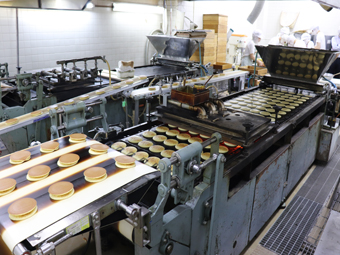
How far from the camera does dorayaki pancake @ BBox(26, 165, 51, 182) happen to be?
151 centimetres

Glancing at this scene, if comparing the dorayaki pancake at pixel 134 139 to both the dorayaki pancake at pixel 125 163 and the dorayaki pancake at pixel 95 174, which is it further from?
the dorayaki pancake at pixel 95 174

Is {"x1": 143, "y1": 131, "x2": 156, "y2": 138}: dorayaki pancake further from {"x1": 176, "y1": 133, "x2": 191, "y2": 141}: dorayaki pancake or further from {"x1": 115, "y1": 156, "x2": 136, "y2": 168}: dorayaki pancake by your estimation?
{"x1": 115, "y1": 156, "x2": 136, "y2": 168}: dorayaki pancake

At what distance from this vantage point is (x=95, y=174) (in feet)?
4.99

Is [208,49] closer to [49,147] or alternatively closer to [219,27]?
[219,27]

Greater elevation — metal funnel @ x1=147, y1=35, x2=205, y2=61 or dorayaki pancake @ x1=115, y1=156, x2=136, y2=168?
metal funnel @ x1=147, y1=35, x2=205, y2=61

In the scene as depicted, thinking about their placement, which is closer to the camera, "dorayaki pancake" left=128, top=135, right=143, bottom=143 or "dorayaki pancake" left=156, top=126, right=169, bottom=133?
"dorayaki pancake" left=128, top=135, right=143, bottom=143

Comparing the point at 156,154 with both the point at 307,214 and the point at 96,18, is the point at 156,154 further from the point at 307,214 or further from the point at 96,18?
the point at 96,18

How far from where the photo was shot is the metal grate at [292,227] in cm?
253

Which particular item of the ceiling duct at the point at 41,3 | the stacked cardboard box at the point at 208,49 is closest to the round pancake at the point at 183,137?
the ceiling duct at the point at 41,3

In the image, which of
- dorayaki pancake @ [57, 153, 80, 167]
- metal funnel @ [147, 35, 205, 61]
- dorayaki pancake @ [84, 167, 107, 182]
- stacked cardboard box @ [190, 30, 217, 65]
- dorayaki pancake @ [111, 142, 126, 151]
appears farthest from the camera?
stacked cardboard box @ [190, 30, 217, 65]

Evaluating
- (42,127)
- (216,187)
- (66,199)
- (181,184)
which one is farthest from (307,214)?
(42,127)

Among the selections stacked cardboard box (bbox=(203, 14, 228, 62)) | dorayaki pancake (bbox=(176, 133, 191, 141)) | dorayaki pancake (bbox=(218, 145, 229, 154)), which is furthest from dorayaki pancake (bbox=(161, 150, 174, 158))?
stacked cardboard box (bbox=(203, 14, 228, 62))

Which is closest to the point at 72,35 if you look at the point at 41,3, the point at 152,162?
the point at 41,3

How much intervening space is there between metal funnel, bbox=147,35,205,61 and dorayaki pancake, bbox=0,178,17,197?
387 centimetres
